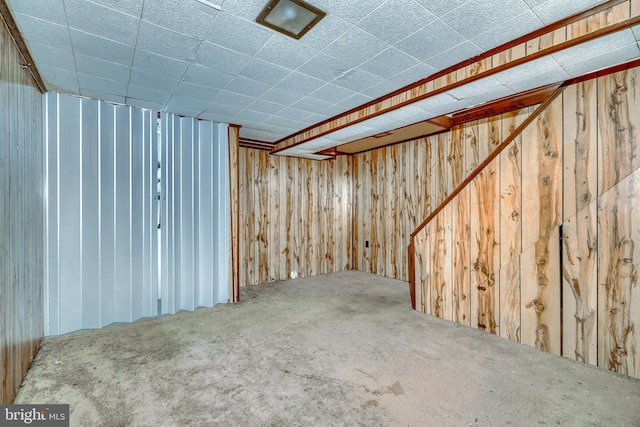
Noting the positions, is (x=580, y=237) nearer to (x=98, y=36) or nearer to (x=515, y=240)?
(x=515, y=240)

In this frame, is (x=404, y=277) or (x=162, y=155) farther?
(x=404, y=277)

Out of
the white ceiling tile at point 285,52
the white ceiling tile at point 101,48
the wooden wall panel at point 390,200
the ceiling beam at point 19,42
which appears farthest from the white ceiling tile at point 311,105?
the wooden wall panel at point 390,200

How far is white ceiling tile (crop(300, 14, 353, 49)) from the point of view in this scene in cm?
175

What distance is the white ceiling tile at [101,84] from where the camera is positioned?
245cm

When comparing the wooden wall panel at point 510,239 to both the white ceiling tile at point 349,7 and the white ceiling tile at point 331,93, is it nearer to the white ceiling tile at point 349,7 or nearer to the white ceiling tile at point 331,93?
the white ceiling tile at point 331,93

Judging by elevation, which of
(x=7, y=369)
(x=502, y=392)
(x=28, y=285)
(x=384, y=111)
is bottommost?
(x=502, y=392)

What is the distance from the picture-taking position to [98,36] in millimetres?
1867

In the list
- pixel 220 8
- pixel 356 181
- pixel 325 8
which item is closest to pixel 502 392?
pixel 325 8

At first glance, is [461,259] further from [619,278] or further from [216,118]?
[216,118]

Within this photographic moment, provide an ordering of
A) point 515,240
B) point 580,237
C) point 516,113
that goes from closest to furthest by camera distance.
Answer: point 580,237, point 515,240, point 516,113

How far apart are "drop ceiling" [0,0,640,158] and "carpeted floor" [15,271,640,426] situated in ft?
7.51

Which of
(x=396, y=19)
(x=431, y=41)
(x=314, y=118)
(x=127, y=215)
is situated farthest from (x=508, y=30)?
(x=127, y=215)

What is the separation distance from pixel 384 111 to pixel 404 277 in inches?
124

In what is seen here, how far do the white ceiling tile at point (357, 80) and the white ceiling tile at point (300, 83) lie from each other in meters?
0.18
